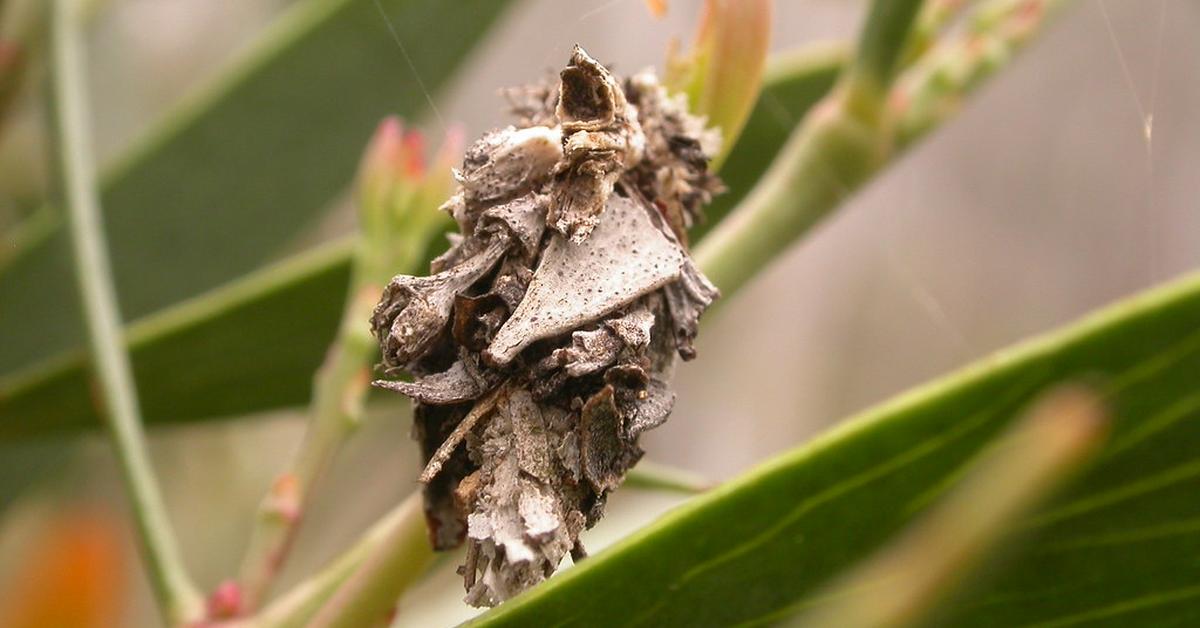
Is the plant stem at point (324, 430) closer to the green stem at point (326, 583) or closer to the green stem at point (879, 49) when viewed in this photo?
the green stem at point (326, 583)

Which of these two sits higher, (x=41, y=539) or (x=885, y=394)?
(x=41, y=539)

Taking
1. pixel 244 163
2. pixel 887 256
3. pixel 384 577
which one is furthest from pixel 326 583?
pixel 887 256

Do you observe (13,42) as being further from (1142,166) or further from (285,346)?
(1142,166)

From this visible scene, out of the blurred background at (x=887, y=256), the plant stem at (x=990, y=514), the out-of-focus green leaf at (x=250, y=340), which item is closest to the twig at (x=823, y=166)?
the out-of-focus green leaf at (x=250, y=340)

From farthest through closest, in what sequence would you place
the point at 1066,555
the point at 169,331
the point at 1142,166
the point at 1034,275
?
the point at 1034,275, the point at 1142,166, the point at 169,331, the point at 1066,555

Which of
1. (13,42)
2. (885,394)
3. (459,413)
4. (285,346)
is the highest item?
(13,42)

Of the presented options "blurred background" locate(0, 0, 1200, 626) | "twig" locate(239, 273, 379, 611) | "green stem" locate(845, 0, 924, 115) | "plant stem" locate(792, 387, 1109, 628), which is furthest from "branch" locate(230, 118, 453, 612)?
"blurred background" locate(0, 0, 1200, 626)

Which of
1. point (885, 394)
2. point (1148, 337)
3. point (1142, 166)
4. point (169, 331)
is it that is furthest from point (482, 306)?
point (1142, 166)
